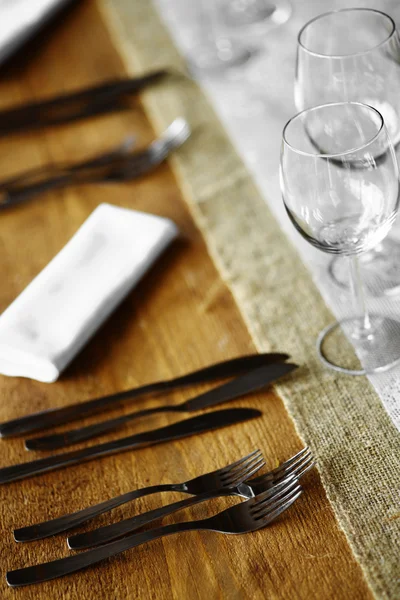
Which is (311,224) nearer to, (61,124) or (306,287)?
(306,287)

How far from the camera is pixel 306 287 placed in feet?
2.36

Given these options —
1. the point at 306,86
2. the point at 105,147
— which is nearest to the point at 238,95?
the point at 105,147

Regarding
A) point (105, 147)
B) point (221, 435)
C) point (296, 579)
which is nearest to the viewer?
point (296, 579)

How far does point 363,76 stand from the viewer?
0.66 m

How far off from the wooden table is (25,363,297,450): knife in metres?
0.01

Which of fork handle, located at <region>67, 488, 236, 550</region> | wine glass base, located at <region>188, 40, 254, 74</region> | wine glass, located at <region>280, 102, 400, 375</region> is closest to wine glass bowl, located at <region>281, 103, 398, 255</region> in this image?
wine glass, located at <region>280, 102, 400, 375</region>

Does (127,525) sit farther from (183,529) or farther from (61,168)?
(61,168)

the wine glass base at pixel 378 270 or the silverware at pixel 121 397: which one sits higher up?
the silverware at pixel 121 397

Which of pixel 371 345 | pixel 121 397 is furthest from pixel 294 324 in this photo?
pixel 121 397

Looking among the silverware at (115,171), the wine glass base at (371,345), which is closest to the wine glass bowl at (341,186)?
the wine glass base at (371,345)

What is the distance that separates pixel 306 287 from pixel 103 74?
0.68 metres

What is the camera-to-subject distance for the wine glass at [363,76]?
0.64 metres

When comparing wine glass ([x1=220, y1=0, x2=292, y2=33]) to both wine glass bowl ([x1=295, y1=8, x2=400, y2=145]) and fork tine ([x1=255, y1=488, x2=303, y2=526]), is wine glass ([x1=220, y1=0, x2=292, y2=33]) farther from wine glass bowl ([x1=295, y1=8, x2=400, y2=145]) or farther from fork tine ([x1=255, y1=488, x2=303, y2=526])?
fork tine ([x1=255, y1=488, x2=303, y2=526])

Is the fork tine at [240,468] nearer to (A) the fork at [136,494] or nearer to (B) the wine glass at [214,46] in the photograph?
(A) the fork at [136,494]
